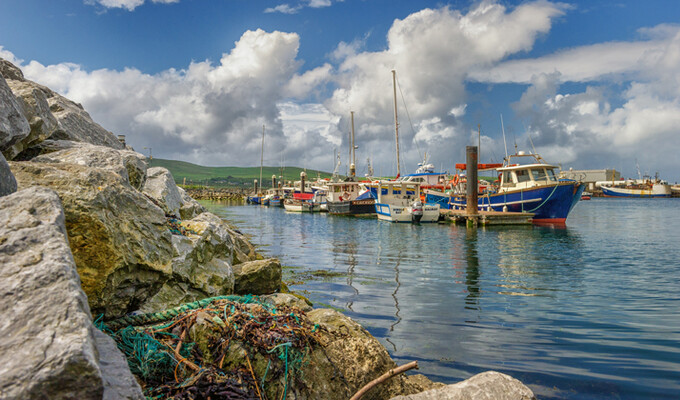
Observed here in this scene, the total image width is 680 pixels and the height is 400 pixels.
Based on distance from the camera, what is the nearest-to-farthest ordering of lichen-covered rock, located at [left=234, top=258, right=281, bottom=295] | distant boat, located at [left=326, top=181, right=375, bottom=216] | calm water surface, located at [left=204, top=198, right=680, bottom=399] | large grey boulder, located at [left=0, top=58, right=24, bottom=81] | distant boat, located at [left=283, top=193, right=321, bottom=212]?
calm water surface, located at [left=204, top=198, right=680, bottom=399], large grey boulder, located at [left=0, top=58, right=24, bottom=81], lichen-covered rock, located at [left=234, top=258, right=281, bottom=295], distant boat, located at [left=326, top=181, right=375, bottom=216], distant boat, located at [left=283, top=193, right=321, bottom=212]

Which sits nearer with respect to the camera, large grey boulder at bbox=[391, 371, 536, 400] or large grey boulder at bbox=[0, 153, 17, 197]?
large grey boulder at bbox=[0, 153, 17, 197]

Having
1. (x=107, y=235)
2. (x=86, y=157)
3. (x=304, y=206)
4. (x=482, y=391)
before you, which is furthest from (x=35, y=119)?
(x=304, y=206)

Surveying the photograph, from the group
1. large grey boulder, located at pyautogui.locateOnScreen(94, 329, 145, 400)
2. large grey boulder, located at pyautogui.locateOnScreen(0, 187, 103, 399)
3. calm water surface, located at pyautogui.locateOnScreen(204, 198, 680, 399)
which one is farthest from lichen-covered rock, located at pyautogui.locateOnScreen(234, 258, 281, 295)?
large grey boulder, located at pyautogui.locateOnScreen(0, 187, 103, 399)

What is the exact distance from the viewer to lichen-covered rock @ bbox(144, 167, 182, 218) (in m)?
8.90

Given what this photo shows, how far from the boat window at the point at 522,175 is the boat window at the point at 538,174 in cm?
52

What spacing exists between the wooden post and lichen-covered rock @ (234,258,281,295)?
29.2 metres

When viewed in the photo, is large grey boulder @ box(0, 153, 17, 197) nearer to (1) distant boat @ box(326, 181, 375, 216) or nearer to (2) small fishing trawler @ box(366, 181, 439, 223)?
(2) small fishing trawler @ box(366, 181, 439, 223)

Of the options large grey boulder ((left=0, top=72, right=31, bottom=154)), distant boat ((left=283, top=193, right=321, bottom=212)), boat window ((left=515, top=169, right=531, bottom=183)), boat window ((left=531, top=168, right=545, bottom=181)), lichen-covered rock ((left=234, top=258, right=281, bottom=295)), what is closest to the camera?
large grey boulder ((left=0, top=72, right=31, bottom=154))

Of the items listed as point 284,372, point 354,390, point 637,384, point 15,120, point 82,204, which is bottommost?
point 637,384

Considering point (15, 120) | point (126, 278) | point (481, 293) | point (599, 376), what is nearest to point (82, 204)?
point (126, 278)

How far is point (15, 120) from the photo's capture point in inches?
176

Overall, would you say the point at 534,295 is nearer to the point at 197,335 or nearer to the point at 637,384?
the point at 637,384

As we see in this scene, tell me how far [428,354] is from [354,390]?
11.8 feet

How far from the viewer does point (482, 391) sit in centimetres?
386
